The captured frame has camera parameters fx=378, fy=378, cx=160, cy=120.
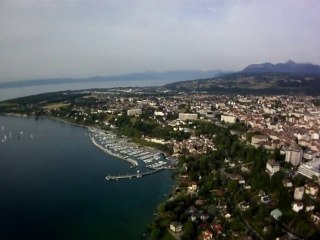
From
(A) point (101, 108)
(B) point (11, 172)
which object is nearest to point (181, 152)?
(B) point (11, 172)

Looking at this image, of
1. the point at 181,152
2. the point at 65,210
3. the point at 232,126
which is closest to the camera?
the point at 65,210

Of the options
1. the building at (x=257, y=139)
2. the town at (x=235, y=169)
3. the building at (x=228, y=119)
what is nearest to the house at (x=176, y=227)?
the town at (x=235, y=169)

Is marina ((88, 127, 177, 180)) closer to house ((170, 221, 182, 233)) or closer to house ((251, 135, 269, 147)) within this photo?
house ((251, 135, 269, 147))

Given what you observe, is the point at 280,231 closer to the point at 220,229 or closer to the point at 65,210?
the point at 220,229

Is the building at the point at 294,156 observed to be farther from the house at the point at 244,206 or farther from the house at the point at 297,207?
the house at the point at 244,206

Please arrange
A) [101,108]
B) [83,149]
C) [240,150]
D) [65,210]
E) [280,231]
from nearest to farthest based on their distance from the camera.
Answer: [280,231], [65,210], [240,150], [83,149], [101,108]
